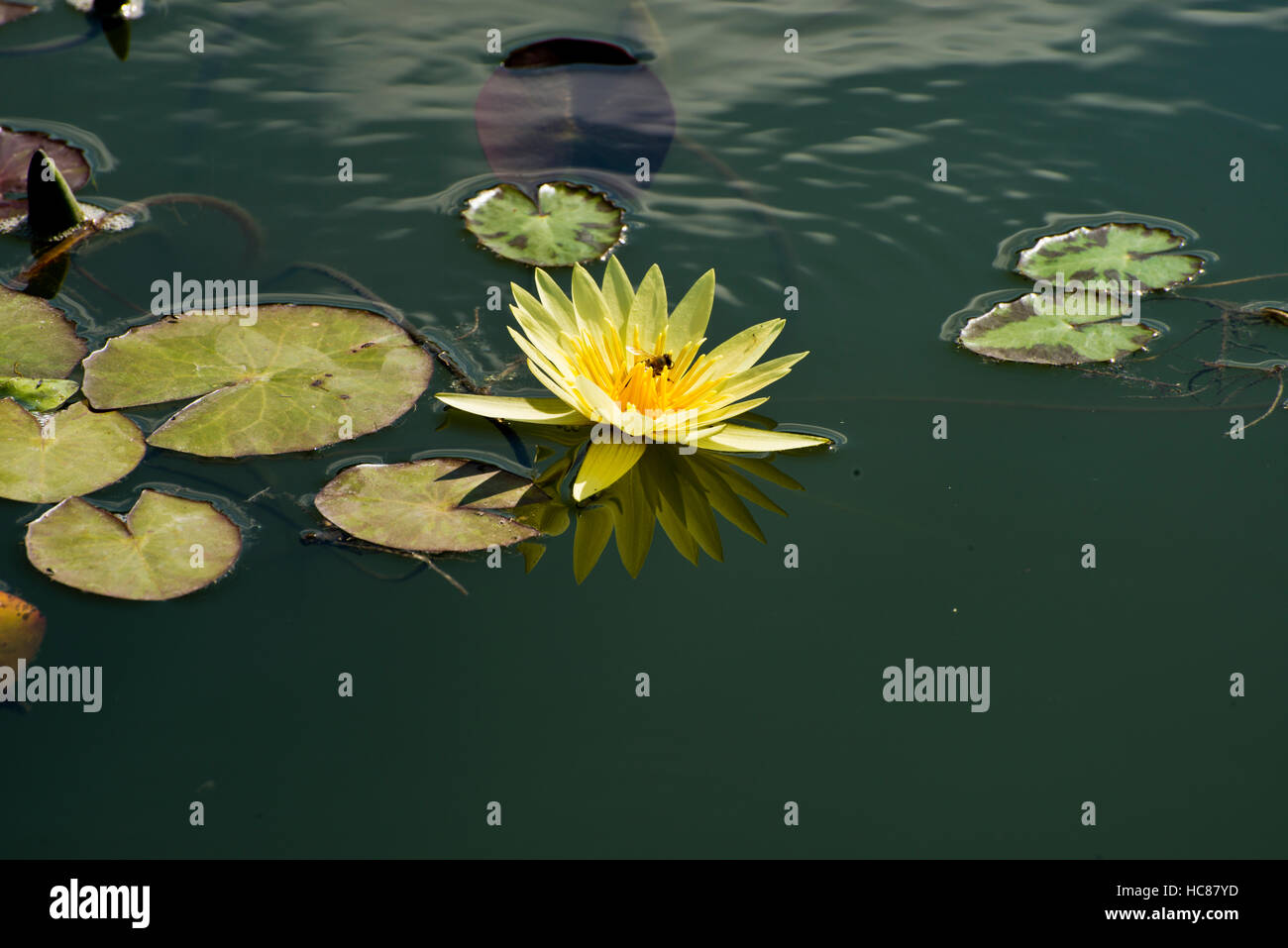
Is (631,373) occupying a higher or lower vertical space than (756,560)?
higher

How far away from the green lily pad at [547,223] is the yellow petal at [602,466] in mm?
930

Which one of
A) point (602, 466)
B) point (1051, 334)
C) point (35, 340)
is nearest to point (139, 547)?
point (35, 340)

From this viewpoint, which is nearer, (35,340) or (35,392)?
(35,392)

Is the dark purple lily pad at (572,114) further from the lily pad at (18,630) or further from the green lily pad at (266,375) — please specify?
the lily pad at (18,630)

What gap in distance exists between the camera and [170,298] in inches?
138

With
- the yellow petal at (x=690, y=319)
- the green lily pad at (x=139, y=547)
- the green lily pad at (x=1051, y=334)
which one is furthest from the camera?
the green lily pad at (x=1051, y=334)

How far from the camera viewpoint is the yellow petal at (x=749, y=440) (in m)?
3.12

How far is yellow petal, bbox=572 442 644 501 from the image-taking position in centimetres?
300

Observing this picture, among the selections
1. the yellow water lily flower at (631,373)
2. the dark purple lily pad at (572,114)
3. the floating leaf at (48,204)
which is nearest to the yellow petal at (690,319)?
the yellow water lily flower at (631,373)

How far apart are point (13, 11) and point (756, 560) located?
4314 mm

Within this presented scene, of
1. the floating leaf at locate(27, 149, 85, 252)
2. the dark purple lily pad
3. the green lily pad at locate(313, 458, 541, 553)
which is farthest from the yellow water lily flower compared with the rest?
the floating leaf at locate(27, 149, 85, 252)

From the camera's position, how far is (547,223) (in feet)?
12.8

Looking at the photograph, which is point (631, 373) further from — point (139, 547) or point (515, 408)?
point (139, 547)

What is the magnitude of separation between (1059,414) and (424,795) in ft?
7.65
